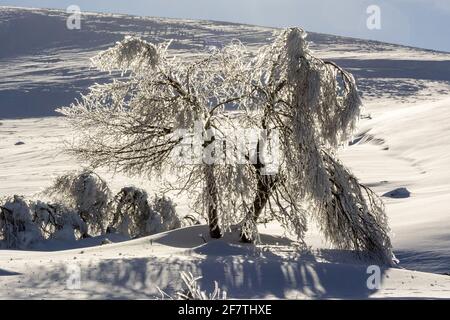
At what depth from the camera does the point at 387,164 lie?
3862cm

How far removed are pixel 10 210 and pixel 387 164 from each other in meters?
27.1

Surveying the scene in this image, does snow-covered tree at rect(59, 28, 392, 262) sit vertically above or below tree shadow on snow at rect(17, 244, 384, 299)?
above

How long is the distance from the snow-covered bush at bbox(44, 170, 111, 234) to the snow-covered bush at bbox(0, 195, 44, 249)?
164cm

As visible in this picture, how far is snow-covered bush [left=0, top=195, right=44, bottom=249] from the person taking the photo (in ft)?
51.5

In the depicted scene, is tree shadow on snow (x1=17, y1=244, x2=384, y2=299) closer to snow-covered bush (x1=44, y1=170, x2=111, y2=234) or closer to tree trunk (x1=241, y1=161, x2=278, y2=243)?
tree trunk (x1=241, y1=161, x2=278, y2=243)

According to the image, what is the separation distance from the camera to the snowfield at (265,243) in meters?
9.00

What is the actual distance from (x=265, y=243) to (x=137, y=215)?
536cm

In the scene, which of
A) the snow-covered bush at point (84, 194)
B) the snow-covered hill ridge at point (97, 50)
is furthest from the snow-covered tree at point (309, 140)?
the snow-covered hill ridge at point (97, 50)

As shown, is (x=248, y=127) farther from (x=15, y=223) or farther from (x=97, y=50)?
(x=97, y=50)

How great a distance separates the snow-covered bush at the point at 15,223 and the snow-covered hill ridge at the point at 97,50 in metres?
76.3

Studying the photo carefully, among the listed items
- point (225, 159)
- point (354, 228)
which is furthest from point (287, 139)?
point (354, 228)

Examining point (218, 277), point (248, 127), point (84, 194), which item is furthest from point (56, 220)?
point (218, 277)

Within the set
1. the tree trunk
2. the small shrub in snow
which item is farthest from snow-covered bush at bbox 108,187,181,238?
the tree trunk
